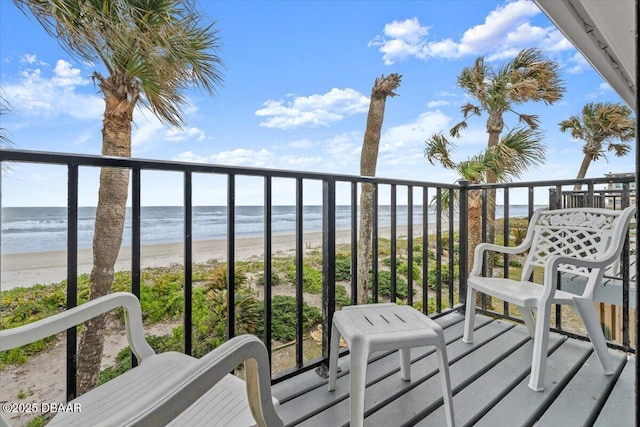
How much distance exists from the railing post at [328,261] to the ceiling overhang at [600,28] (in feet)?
5.43

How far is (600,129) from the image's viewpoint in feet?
32.2

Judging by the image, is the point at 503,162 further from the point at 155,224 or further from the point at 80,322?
the point at 155,224

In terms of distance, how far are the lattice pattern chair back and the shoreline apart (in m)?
5.02

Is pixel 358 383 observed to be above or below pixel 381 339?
below

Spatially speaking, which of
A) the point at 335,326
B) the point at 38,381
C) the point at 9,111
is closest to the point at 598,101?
the point at 335,326

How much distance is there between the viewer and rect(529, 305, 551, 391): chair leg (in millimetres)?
1477

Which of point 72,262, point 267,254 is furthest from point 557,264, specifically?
point 72,262

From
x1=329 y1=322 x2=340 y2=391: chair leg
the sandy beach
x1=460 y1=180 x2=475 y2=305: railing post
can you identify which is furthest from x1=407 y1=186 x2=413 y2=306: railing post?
the sandy beach

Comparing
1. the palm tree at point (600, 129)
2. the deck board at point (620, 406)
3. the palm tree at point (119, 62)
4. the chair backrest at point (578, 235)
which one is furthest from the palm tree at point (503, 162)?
the palm tree at point (600, 129)

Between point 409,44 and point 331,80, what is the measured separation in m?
5.05

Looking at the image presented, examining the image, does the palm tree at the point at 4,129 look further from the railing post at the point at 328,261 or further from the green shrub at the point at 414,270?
the green shrub at the point at 414,270

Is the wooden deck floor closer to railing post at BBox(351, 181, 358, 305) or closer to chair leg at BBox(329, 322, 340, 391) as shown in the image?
chair leg at BBox(329, 322, 340, 391)

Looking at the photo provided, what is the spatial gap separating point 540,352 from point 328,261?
1.13 metres

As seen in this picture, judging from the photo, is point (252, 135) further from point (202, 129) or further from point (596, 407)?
point (596, 407)
